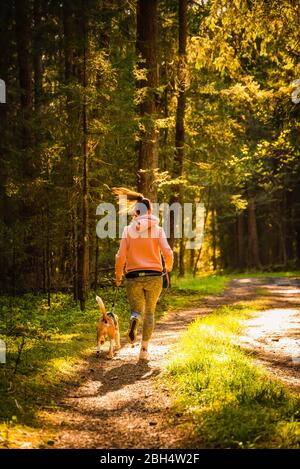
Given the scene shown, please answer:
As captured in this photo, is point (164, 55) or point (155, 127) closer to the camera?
point (155, 127)

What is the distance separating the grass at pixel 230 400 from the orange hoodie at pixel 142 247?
147 cm

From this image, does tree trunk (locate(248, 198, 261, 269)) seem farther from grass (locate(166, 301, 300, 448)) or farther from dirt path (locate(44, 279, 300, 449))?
grass (locate(166, 301, 300, 448))

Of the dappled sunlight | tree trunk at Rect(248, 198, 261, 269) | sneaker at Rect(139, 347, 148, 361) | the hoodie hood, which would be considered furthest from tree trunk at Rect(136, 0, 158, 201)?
tree trunk at Rect(248, 198, 261, 269)

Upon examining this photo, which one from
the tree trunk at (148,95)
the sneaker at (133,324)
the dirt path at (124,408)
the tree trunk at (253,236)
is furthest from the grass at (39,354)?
the tree trunk at (253,236)

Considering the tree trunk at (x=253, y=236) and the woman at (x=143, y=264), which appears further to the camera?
the tree trunk at (x=253, y=236)

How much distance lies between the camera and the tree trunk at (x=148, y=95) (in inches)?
578

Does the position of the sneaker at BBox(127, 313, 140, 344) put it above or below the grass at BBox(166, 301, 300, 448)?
above

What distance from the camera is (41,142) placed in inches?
581

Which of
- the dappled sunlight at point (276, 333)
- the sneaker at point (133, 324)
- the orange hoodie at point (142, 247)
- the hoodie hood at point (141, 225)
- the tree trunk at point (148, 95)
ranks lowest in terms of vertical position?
the dappled sunlight at point (276, 333)

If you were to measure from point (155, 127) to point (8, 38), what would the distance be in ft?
25.1

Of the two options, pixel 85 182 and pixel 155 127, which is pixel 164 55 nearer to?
pixel 155 127

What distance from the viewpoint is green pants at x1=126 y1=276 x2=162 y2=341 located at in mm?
8062

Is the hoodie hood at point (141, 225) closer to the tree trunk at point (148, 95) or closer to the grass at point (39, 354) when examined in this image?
the grass at point (39, 354)
